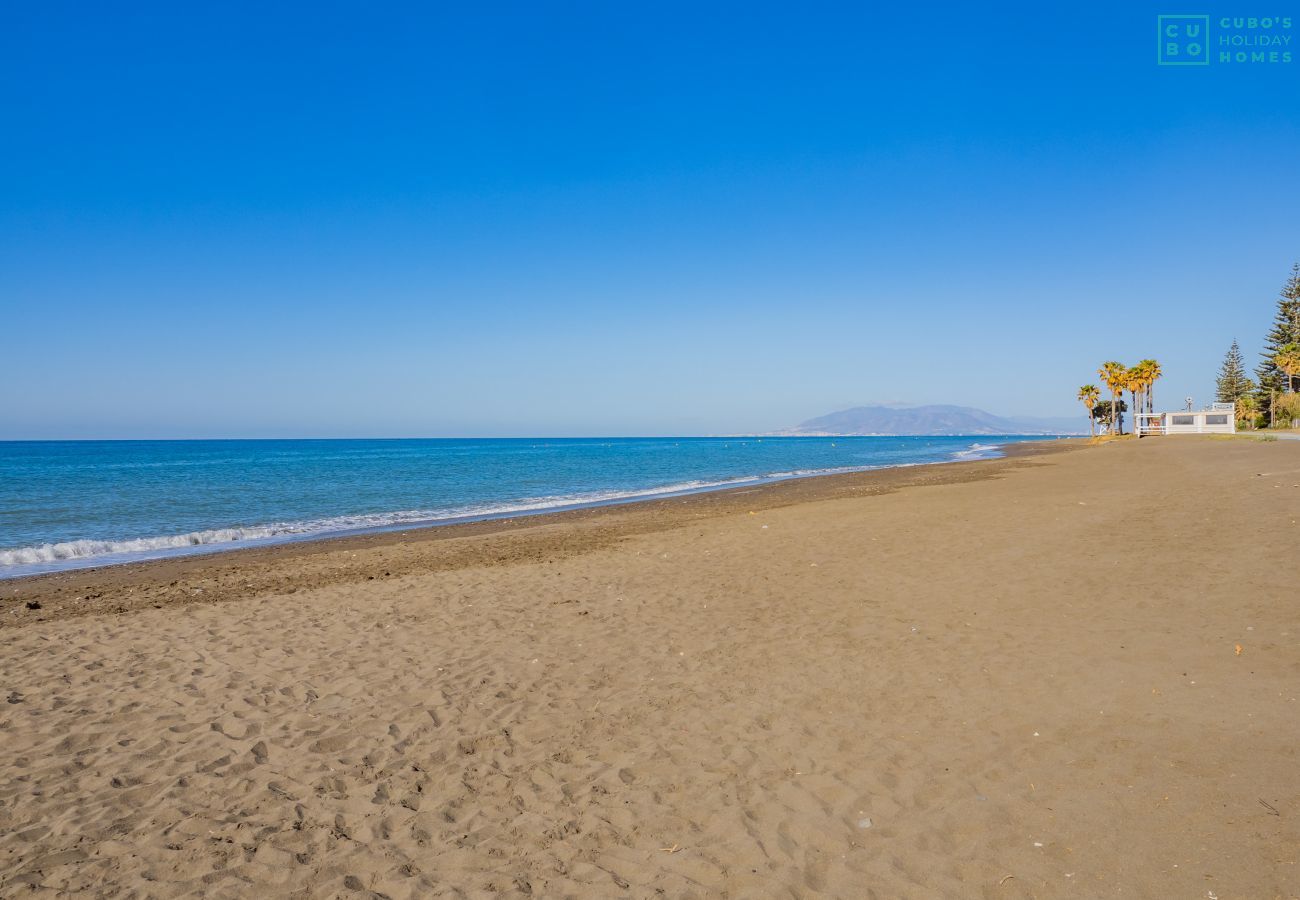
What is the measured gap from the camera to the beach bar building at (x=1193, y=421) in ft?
232

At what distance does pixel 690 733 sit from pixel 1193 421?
291ft

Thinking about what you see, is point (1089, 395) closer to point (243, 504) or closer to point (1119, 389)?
point (1119, 389)

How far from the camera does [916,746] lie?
5.46 meters

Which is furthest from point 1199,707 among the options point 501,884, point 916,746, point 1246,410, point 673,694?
point 1246,410

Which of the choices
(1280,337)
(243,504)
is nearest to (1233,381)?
(1280,337)

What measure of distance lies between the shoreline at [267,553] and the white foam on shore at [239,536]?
1.79 ft

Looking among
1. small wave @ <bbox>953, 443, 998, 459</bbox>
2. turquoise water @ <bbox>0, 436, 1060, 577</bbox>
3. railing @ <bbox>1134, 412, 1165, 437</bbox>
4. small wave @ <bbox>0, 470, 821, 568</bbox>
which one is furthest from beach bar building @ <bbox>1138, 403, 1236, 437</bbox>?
small wave @ <bbox>0, 470, 821, 568</bbox>

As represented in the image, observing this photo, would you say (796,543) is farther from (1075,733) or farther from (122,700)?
(122,700)

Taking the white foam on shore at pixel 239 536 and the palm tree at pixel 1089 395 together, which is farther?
the palm tree at pixel 1089 395

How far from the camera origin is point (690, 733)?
5910mm

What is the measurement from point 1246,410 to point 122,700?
116 m

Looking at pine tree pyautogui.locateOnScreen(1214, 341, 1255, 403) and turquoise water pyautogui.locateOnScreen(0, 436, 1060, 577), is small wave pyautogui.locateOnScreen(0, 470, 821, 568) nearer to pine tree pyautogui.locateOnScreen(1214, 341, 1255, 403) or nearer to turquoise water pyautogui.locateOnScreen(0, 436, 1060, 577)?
turquoise water pyautogui.locateOnScreen(0, 436, 1060, 577)

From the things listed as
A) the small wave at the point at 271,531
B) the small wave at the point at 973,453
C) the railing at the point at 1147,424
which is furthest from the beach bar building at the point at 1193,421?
the small wave at the point at 271,531

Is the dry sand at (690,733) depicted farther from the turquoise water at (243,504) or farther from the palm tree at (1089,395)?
the palm tree at (1089,395)
